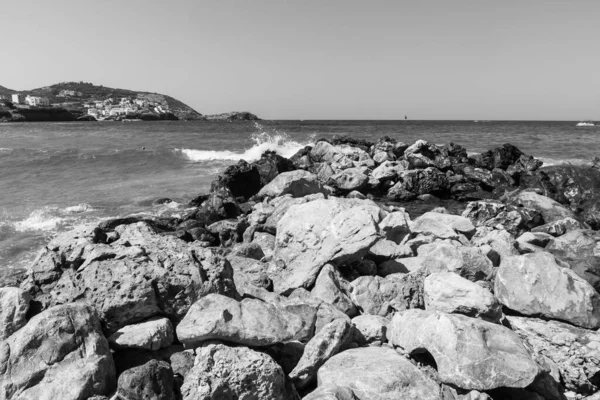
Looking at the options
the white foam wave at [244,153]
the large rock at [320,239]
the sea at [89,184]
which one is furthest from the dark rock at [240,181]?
the white foam wave at [244,153]

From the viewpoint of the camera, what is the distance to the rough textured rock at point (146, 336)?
3633 mm

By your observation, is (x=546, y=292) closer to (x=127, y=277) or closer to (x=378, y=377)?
(x=378, y=377)

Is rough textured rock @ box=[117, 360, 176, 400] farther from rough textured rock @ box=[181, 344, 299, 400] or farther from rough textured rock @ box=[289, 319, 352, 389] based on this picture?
rough textured rock @ box=[289, 319, 352, 389]

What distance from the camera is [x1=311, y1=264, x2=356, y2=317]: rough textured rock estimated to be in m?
4.78

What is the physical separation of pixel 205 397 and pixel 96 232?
2.87 meters

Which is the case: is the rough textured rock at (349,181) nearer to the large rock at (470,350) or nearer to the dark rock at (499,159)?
the dark rock at (499,159)

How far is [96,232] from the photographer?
16.6ft

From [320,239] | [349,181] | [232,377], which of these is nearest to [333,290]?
[320,239]

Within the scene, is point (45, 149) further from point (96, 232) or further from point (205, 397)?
point (205, 397)

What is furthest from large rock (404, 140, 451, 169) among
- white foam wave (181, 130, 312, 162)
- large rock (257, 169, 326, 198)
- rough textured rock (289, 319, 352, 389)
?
rough textured rock (289, 319, 352, 389)

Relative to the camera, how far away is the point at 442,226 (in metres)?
7.73

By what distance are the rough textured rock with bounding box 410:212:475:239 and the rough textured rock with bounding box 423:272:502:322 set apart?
2.92 m

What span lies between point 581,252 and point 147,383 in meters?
7.69

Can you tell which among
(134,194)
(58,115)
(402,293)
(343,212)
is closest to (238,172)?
(134,194)
